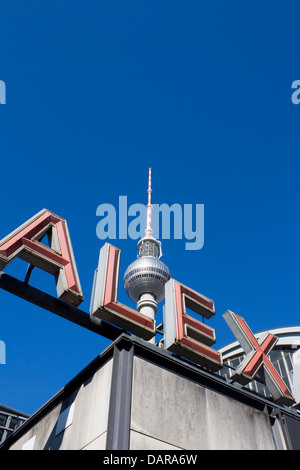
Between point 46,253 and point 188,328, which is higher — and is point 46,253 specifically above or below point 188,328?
above

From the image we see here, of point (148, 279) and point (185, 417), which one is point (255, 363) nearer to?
point (185, 417)

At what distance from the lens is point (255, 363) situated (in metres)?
16.4

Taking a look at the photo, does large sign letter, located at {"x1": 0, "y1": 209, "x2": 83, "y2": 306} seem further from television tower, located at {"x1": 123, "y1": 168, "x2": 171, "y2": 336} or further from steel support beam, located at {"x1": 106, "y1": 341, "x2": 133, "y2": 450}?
television tower, located at {"x1": 123, "y1": 168, "x2": 171, "y2": 336}

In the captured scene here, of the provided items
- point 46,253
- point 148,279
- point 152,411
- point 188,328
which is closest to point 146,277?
point 148,279

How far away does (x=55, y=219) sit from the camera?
15930mm

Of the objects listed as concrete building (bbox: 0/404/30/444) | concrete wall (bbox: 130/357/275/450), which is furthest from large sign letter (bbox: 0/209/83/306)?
concrete building (bbox: 0/404/30/444)

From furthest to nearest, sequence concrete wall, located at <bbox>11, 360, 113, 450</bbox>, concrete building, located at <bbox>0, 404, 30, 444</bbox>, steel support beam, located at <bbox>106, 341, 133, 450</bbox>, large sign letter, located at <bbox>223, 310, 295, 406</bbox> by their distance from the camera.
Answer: concrete building, located at <bbox>0, 404, 30, 444</bbox> → large sign letter, located at <bbox>223, 310, 295, 406</bbox> → concrete wall, located at <bbox>11, 360, 113, 450</bbox> → steel support beam, located at <bbox>106, 341, 133, 450</bbox>

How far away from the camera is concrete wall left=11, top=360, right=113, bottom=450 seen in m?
11.3

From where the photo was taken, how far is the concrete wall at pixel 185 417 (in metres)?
11.4

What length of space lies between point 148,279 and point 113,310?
6718 centimetres

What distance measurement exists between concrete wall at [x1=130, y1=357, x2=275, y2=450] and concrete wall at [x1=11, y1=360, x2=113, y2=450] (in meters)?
0.82
